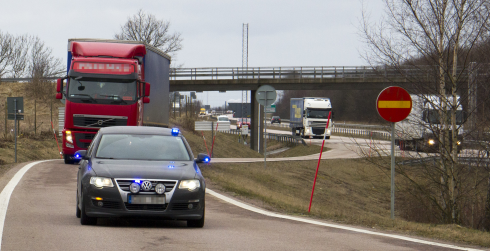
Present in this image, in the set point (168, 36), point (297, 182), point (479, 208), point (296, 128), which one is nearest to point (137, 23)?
point (168, 36)

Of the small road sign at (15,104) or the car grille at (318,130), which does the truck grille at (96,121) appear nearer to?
the small road sign at (15,104)

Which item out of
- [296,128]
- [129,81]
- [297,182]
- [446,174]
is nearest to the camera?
[446,174]

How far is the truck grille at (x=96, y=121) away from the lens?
17672 millimetres

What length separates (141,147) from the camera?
8992mm

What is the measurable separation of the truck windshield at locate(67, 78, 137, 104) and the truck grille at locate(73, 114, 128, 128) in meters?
0.52

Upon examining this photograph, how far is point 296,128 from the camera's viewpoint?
194 ft

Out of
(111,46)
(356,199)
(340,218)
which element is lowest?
(356,199)

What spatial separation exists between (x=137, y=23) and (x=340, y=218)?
5391 cm

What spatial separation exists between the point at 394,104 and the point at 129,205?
532 cm

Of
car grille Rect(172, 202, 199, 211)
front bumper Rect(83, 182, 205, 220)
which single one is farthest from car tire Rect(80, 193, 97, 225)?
car grille Rect(172, 202, 199, 211)

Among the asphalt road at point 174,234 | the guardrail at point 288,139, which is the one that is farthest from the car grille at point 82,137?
the guardrail at point 288,139

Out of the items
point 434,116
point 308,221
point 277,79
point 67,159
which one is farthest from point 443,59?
point 277,79

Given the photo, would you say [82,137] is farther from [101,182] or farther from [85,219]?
[101,182]

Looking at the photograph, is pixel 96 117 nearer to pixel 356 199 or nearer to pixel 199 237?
pixel 199 237
